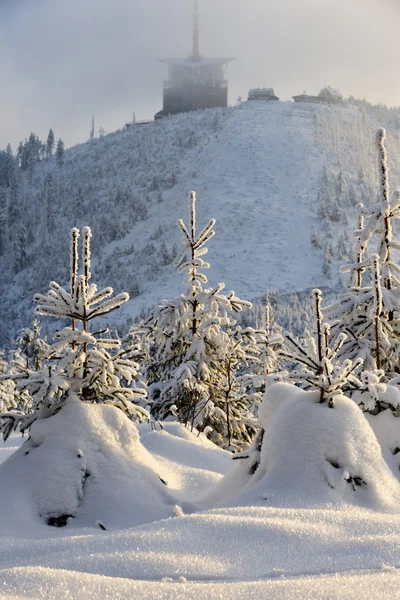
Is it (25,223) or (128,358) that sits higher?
(25,223)

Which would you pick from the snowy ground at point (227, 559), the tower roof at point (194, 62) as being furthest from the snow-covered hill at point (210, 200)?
the snowy ground at point (227, 559)

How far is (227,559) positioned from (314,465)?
2388 millimetres

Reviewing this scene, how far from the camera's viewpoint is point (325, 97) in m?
162

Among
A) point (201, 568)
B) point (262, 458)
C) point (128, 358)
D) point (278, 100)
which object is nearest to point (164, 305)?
point (128, 358)

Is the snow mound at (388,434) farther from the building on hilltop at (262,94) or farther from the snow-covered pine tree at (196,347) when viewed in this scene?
the building on hilltop at (262,94)

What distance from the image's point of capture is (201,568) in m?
3.57

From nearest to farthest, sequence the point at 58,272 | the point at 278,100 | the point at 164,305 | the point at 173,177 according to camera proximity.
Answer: the point at 164,305
the point at 58,272
the point at 173,177
the point at 278,100

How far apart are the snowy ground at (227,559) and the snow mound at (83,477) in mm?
786

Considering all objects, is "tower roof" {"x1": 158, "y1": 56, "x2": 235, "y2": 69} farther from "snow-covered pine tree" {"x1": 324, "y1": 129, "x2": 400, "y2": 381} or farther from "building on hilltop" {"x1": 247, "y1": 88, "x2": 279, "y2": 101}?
"snow-covered pine tree" {"x1": 324, "y1": 129, "x2": 400, "y2": 381}

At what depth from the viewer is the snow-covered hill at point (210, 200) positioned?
93250 mm

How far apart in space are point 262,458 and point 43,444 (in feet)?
8.46

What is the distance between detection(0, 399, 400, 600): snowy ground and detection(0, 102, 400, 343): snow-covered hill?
244ft

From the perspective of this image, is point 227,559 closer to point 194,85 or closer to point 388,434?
point 388,434

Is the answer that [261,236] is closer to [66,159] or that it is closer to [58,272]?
[58,272]
